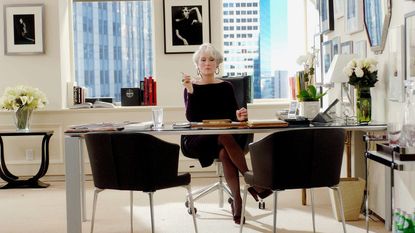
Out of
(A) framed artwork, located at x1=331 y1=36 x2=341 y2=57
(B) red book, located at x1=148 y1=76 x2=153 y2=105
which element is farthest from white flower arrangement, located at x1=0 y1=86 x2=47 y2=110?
(A) framed artwork, located at x1=331 y1=36 x2=341 y2=57

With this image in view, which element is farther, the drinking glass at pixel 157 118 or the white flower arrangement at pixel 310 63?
the white flower arrangement at pixel 310 63

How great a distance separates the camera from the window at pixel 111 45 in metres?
6.86

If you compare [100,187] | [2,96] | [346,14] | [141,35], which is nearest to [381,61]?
[346,14]

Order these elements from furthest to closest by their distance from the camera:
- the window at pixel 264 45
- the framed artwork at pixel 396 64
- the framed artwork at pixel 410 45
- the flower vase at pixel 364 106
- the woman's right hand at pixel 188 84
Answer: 1. the window at pixel 264 45
2. the woman's right hand at pixel 188 84
3. the flower vase at pixel 364 106
4. the framed artwork at pixel 396 64
5. the framed artwork at pixel 410 45

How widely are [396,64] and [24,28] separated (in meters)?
4.22

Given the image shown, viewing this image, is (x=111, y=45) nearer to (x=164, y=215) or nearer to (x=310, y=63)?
(x=310, y=63)

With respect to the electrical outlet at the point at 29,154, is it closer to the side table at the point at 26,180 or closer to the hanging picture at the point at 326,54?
the side table at the point at 26,180

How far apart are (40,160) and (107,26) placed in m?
1.77

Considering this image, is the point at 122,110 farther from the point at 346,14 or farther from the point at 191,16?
the point at 346,14

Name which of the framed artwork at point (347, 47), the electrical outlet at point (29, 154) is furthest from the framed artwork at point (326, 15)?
the electrical outlet at point (29, 154)

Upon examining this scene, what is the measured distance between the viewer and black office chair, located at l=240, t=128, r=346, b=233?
318 centimetres

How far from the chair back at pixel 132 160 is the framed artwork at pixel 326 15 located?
243 cm

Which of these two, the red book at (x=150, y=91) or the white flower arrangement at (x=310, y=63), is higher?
the white flower arrangement at (x=310, y=63)

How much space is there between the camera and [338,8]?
4988 mm
